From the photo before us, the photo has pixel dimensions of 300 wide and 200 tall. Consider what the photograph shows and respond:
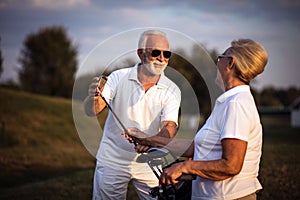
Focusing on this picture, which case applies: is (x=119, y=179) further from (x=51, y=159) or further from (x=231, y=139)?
(x=51, y=159)

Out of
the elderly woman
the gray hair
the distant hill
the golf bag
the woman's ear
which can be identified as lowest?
the distant hill

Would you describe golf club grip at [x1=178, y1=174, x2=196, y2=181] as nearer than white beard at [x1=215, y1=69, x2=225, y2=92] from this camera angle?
Yes

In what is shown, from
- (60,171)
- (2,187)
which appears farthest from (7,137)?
(2,187)

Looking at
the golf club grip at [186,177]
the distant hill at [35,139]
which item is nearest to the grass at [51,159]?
the distant hill at [35,139]

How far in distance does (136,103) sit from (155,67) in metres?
0.45

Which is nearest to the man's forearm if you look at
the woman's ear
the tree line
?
the woman's ear

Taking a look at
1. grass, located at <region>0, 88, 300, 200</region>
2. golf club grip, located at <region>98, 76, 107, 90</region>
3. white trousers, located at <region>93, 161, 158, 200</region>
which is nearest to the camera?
golf club grip, located at <region>98, 76, 107, 90</region>

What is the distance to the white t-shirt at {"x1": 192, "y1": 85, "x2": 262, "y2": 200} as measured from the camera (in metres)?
3.49

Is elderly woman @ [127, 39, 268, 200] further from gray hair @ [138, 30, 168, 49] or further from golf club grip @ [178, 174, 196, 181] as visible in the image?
gray hair @ [138, 30, 168, 49]

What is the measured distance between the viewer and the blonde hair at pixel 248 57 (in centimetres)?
355

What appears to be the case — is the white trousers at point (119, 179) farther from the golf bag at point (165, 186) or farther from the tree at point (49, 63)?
the tree at point (49, 63)

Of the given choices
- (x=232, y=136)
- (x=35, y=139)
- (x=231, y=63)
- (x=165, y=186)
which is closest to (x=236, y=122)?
(x=232, y=136)

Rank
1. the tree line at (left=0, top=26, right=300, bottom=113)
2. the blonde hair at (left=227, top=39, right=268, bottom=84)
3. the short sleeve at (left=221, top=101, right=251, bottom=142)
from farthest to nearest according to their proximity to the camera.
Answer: the tree line at (left=0, top=26, right=300, bottom=113)
the blonde hair at (left=227, top=39, right=268, bottom=84)
the short sleeve at (left=221, top=101, right=251, bottom=142)

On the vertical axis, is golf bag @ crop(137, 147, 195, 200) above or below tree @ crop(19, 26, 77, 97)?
above
